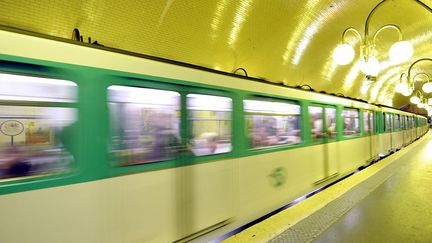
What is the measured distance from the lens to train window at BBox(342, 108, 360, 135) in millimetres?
7592

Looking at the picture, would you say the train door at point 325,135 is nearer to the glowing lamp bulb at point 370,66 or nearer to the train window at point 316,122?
the train window at point 316,122

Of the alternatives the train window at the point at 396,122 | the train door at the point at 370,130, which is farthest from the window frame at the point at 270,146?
the train window at the point at 396,122

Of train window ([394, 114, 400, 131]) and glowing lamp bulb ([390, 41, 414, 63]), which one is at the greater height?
glowing lamp bulb ([390, 41, 414, 63])

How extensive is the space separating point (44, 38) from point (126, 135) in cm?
104

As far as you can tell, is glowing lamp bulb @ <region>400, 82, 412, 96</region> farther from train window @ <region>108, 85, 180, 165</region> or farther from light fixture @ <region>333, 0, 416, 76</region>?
train window @ <region>108, 85, 180, 165</region>

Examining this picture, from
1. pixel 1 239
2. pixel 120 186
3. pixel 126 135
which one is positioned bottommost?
pixel 1 239

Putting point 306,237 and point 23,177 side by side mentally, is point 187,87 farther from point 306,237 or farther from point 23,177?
point 306,237

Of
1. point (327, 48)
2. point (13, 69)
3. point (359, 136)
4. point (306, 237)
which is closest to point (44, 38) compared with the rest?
point (13, 69)

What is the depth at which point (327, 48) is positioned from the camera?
31.6ft

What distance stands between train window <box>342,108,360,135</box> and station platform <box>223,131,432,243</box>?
204cm

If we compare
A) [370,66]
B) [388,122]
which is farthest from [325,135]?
[388,122]

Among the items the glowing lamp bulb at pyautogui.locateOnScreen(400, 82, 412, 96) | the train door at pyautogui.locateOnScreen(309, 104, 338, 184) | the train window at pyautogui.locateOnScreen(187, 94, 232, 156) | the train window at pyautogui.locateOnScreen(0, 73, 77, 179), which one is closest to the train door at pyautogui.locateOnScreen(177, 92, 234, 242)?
the train window at pyautogui.locateOnScreen(187, 94, 232, 156)

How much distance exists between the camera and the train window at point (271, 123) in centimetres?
419

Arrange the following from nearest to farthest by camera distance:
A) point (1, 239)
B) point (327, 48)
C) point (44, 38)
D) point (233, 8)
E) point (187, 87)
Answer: point (1, 239)
point (44, 38)
point (187, 87)
point (233, 8)
point (327, 48)
